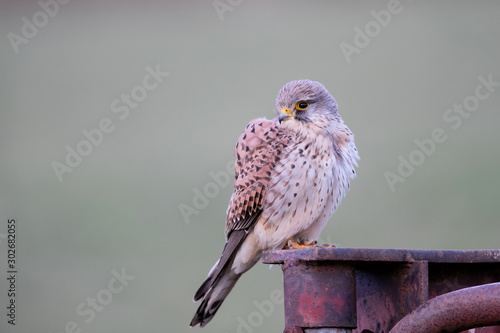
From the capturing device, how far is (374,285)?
6.87 feet

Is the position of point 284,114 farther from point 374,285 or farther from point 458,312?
point 458,312

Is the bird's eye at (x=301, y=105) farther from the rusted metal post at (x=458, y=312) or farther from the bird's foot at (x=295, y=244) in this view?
the rusted metal post at (x=458, y=312)

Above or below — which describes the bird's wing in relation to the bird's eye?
below

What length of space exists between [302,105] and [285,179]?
1.39 ft

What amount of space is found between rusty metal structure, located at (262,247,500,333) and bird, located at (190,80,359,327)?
190cm

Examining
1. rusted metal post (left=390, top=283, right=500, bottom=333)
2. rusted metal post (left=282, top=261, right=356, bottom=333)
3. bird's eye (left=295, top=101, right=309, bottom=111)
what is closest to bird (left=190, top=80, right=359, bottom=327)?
bird's eye (left=295, top=101, right=309, bottom=111)

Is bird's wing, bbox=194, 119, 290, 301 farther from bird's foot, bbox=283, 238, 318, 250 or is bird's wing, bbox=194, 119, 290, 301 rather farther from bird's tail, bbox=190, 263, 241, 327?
bird's foot, bbox=283, 238, 318, 250

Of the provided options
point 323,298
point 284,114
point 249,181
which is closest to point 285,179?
point 249,181

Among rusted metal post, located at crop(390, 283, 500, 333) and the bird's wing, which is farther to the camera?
the bird's wing

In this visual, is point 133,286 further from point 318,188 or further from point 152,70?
point 318,188

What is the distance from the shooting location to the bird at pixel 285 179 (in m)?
4.01

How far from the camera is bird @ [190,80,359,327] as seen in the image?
158 inches

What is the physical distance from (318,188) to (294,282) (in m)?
2.03

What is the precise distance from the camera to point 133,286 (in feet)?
31.2
